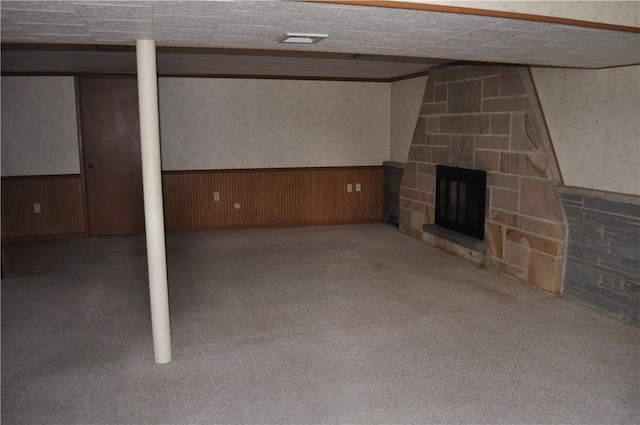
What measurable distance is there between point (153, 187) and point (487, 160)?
354 centimetres

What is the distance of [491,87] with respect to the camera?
5.31 m

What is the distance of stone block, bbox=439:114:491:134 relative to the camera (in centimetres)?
548

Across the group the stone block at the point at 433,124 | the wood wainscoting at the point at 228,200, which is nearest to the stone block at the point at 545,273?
the stone block at the point at 433,124

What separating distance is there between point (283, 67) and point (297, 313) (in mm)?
3205

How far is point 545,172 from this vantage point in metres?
4.67

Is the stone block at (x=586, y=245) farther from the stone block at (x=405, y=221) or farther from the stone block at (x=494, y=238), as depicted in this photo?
the stone block at (x=405, y=221)

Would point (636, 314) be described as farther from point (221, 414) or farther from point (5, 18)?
point (5, 18)

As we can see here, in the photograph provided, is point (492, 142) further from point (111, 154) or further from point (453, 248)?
point (111, 154)

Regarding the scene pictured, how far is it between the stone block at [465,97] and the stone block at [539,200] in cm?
115

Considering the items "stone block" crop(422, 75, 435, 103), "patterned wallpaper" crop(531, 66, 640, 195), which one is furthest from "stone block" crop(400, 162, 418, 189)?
"patterned wallpaper" crop(531, 66, 640, 195)

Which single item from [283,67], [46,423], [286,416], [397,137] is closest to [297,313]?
[286,416]

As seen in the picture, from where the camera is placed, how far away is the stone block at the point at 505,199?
5.02m

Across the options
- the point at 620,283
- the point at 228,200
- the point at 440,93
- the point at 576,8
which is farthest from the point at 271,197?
the point at 576,8

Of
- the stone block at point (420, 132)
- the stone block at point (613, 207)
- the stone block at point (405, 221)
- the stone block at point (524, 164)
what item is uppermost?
the stone block at point (420, 132)
